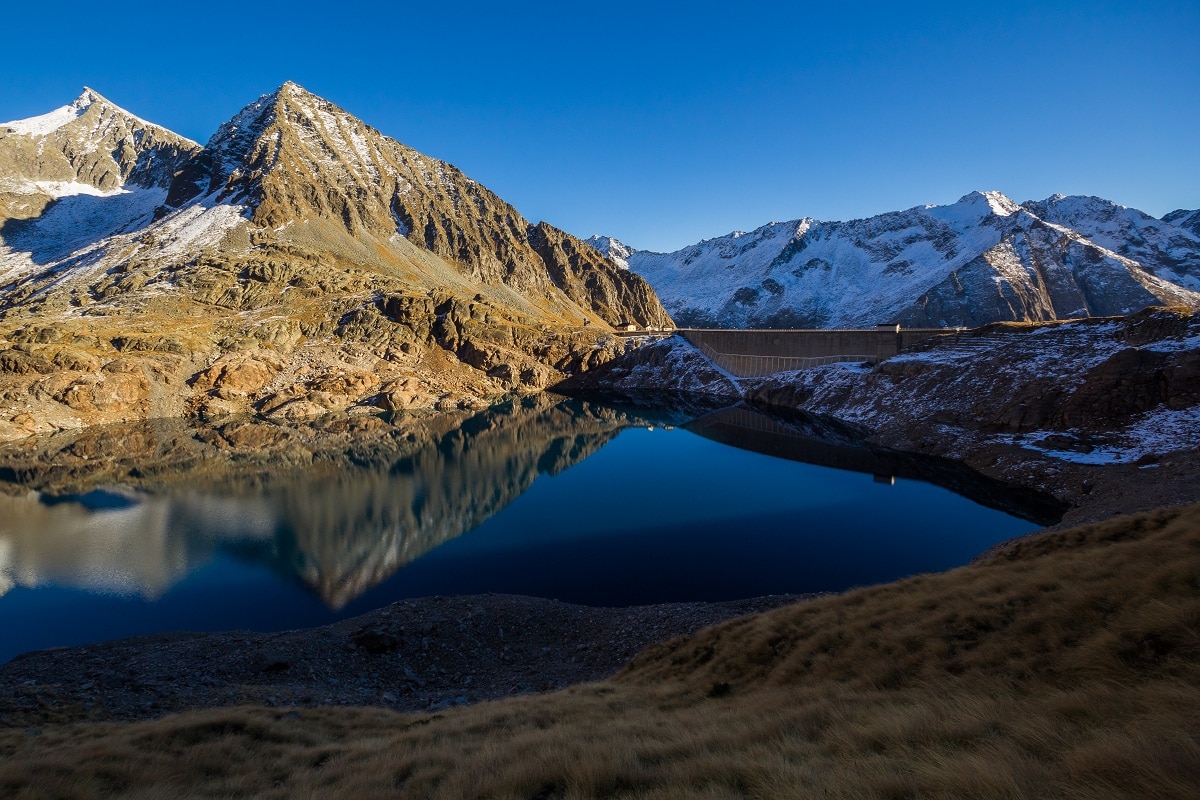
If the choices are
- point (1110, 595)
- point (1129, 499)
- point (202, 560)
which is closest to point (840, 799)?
point (1110, 595)

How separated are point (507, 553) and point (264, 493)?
74.5 feet

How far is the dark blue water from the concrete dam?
138 ft

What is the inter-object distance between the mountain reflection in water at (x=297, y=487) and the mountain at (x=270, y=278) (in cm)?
931

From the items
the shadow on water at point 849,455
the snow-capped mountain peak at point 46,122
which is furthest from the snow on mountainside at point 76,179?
the shadow on water at point 849,455

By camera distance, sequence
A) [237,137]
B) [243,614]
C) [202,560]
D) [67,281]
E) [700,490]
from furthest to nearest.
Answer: [237,137] < [67,281] < [700,490] < [202,560] < [243,614]

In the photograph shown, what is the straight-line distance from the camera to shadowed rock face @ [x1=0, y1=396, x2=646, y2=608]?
27.2 metres

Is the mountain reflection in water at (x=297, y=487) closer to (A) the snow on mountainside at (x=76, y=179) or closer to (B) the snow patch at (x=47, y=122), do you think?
(A) the snow on mountainside at (x=76, y=179)

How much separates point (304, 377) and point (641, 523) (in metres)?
64.0

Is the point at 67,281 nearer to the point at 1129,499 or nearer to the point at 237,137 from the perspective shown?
the point at 237,137

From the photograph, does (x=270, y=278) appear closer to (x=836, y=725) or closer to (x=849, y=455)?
(x=849, y=455)

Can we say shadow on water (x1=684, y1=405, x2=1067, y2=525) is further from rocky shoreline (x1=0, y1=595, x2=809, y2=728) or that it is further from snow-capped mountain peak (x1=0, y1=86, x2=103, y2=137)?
snow-capped mountain peak (x1=0, y1=86, x2=103, y2=137)

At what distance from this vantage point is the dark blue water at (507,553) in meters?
22.8

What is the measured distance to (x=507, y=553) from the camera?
2859 centimetres

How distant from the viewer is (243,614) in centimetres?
2233
